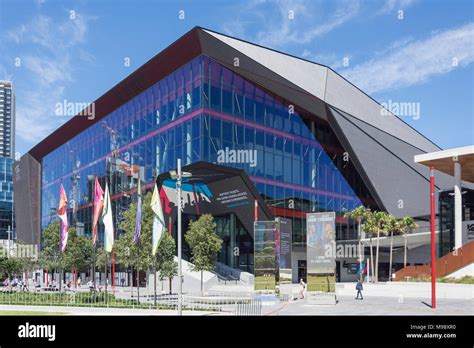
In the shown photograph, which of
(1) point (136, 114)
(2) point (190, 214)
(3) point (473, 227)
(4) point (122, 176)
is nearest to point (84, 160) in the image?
(4) point (122, 176)

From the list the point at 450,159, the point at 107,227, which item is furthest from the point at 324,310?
the point at 450,159

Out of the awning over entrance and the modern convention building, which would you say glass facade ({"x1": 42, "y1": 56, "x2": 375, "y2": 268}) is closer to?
the modern convention building

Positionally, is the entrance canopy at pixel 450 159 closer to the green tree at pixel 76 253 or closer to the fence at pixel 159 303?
the fence at pixel 159 303

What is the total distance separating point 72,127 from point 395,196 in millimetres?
48558

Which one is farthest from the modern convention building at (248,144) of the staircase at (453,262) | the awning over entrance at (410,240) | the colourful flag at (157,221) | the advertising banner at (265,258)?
the colourful flag at (157,221)

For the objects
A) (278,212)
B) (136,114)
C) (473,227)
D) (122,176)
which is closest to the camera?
(473,227)

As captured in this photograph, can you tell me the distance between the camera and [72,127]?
82812mm

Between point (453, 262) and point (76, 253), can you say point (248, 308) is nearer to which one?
point (453, 262)

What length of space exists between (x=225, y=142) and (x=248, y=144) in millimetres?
3559

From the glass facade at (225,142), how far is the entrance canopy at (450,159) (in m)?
16.8

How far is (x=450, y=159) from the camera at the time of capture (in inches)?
1903

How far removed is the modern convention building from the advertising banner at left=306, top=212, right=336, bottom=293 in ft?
69.2

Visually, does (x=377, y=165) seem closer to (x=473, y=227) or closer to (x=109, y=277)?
(x=473, y=227)

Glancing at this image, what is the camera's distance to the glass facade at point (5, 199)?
168 metres
